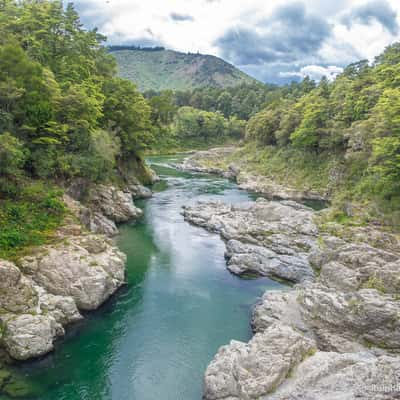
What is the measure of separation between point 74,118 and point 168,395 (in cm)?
2137

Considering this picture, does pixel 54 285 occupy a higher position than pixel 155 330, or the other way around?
pixel 54 285

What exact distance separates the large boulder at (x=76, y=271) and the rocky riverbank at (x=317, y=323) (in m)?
7.89

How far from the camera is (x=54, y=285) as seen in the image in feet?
55.9

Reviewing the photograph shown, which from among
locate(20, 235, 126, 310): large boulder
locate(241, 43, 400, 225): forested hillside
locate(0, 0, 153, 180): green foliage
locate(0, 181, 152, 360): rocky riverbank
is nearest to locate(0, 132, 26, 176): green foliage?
locate(0, 0, 153, 180): green foliage

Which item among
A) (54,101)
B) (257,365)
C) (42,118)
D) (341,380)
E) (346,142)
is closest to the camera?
(341,380)

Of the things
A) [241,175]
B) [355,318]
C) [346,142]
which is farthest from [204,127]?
[355,318]

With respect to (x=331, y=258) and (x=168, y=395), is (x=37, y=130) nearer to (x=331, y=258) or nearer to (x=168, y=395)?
(x=168, y=395)

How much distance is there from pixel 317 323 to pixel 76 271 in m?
12.3

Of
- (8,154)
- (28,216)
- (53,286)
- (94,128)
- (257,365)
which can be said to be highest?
(94,128)

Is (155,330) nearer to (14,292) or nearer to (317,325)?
→ (14,292)

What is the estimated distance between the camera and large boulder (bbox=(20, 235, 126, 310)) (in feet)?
56.1

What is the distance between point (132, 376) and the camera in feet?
44.9

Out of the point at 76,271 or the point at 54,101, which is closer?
the point at 76,271

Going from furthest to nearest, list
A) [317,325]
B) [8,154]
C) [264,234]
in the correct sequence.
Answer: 1. [264,234]
2. [8,154]
3. [317,325]
